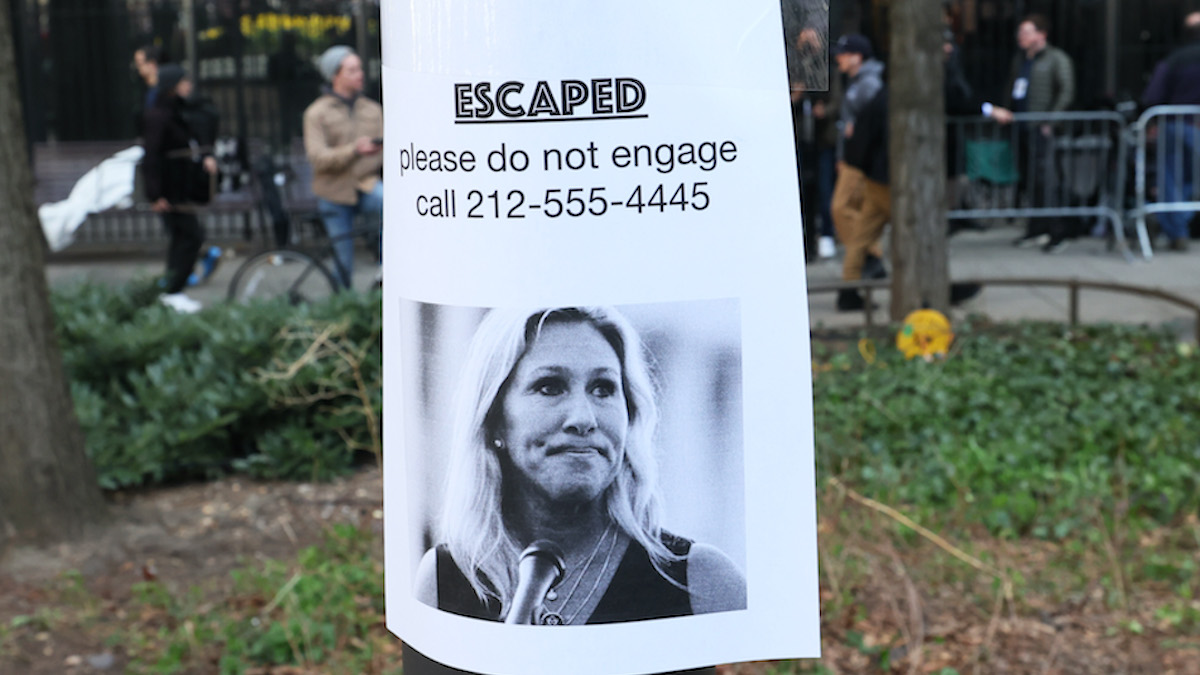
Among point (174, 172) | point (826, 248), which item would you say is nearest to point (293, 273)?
point (174, 172)

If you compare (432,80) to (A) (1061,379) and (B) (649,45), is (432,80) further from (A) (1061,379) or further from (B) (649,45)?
(A) (1061,379)

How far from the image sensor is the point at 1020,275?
1137cm

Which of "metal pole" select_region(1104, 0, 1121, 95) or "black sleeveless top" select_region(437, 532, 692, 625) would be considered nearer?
"black sleeveless top" select_region(437, 532, 692, 625)

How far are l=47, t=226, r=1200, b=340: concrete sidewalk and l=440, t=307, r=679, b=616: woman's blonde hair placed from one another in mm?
6261

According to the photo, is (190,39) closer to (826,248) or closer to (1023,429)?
(826,248)

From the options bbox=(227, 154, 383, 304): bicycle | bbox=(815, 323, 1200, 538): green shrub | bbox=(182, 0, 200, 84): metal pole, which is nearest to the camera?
bbox=(815, 323, 1200, 538): green shrub

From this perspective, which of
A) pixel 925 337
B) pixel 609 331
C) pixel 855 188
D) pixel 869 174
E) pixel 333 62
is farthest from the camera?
pixel 855 188

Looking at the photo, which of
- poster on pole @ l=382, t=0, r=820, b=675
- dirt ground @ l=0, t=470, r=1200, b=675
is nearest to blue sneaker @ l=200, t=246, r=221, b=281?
dirt ground @ l=0, t=470, r=1200, b=675

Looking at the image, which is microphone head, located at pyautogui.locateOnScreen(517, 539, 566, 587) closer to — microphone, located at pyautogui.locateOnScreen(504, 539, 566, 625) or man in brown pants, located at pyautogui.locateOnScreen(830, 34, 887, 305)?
microphone, located at pyautogui.locateOnScreen(504, 539, 566, 625)

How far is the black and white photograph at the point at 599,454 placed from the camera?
71.1 inches

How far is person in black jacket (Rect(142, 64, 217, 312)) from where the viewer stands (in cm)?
1094

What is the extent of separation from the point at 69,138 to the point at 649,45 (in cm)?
1516

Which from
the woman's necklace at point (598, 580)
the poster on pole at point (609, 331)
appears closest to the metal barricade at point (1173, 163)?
the poster on pole at point (609, 331)

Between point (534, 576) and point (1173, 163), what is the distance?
39.9 feet
